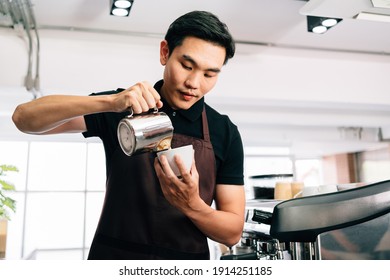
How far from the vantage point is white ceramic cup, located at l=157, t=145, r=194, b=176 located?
0.96 metres

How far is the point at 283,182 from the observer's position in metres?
2.24

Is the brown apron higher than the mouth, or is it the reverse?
the mouth

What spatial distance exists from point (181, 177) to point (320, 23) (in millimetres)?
2055

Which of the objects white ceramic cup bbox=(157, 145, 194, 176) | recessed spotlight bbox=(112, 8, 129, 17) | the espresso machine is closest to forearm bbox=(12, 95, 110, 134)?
white ceramic cup bbox=(157, 145, 194, 176)

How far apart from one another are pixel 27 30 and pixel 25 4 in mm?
251

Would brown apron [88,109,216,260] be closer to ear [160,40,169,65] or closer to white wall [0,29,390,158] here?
ear [160,40,169,65]

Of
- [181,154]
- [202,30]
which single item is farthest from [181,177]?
[202,30]

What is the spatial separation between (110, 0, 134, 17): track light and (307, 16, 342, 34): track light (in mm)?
1242

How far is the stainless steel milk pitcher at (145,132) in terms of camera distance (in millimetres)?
945

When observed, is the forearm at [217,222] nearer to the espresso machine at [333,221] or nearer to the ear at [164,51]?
the espresso machine at [333,221]

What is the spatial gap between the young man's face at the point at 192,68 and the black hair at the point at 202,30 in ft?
0.05

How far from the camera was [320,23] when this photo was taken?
103 inches

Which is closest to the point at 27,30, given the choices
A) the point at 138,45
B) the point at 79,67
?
the point at 79,67

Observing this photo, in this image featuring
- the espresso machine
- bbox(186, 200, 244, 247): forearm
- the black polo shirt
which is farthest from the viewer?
the black polo shirt
